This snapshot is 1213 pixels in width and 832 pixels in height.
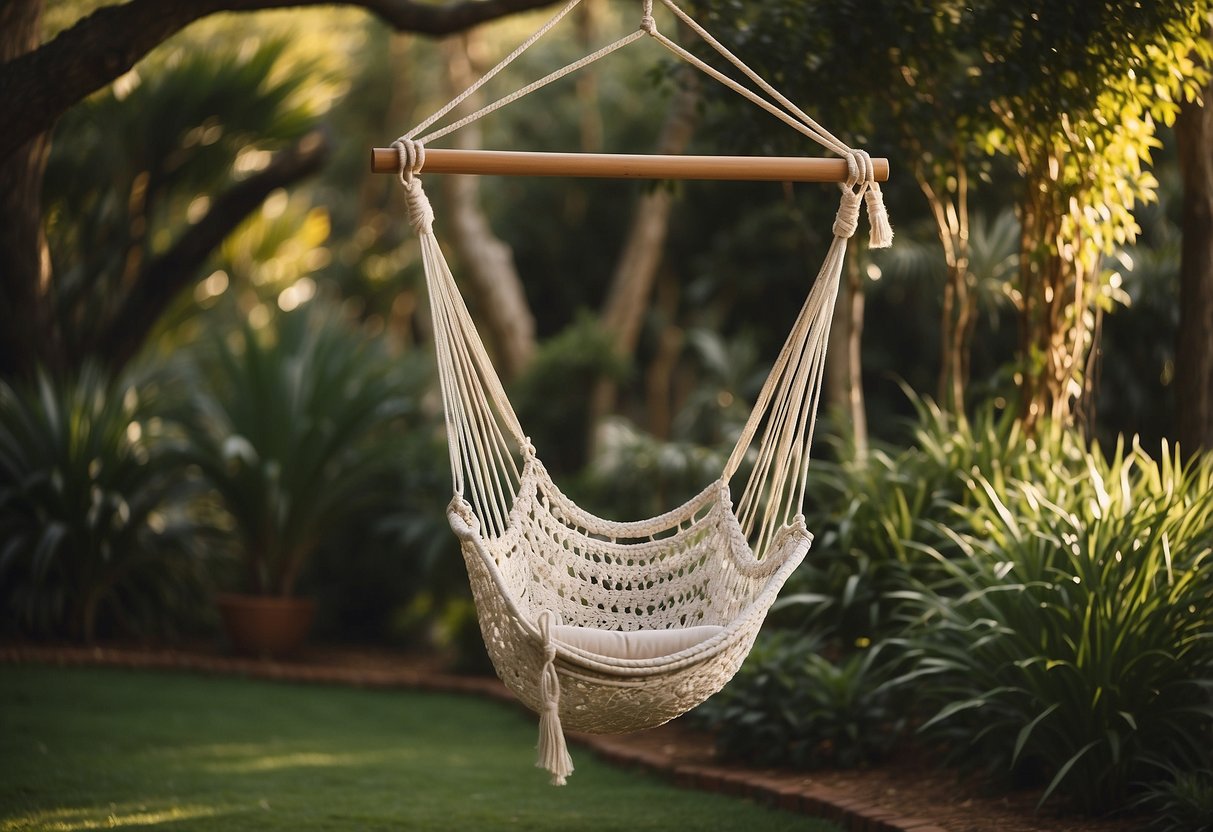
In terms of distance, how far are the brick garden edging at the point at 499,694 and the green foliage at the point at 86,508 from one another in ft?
0.72

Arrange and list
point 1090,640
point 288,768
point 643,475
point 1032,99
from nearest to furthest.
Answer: point 1090,640
point 1032,99
point 288,768
point 643,475

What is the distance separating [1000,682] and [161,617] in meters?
3.66

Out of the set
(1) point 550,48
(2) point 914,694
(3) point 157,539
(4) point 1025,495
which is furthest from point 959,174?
(1) point 550,48

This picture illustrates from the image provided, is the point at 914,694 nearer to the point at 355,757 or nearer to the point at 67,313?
the point at 355,757

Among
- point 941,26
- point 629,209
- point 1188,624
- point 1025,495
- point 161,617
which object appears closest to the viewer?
point 1188,624

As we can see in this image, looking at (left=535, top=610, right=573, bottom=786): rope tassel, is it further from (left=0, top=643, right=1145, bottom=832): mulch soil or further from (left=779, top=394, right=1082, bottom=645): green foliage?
(left=779, top=394, right=1082, bottom=645): green foliage

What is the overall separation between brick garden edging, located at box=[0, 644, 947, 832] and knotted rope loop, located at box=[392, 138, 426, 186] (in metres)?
1.64

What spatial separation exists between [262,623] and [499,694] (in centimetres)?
118

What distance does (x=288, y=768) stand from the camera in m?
3.43

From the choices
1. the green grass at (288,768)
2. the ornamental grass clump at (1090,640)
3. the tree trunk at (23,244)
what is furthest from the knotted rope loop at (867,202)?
the tree trunk at (23,244)

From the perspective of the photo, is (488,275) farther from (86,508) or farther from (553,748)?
(553,748)

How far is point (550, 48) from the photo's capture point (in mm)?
10031

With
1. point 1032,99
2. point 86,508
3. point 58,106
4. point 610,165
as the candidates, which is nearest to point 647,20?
point 610,165

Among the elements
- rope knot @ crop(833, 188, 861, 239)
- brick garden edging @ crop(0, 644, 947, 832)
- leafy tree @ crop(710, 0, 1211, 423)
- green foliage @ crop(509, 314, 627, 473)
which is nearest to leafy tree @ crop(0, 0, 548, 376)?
leafy tree @ crop(710, 0, 1211, 423)
